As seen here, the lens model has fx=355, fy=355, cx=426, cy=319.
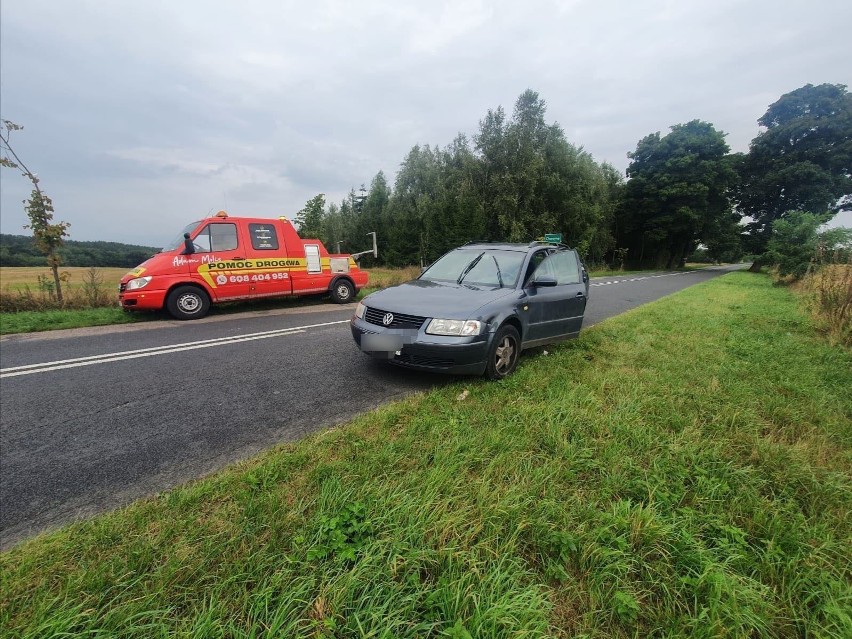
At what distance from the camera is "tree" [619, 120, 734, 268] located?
35.1 meters

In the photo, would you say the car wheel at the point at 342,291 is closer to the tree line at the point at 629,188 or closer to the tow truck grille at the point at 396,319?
the tow truck grille at the point at 396,319

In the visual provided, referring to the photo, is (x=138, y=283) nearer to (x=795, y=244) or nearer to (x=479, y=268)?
(x=479, y=268)

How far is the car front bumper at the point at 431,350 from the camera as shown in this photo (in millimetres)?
3531

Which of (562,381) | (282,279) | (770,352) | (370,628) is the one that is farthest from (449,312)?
(282,279)

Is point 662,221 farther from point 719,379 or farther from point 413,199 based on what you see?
point 719,379

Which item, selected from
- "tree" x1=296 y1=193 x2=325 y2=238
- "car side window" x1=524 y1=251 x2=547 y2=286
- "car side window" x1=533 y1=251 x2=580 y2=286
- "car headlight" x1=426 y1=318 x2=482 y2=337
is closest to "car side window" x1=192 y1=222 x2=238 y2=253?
"car headlight" x1=426 y1=318 x2=482 y2=337

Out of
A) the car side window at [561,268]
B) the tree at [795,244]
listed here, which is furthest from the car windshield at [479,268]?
the tree at [795,244]

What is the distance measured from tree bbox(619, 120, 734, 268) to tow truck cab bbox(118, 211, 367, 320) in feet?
129

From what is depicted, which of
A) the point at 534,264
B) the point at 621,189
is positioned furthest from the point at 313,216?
the point at 534,264

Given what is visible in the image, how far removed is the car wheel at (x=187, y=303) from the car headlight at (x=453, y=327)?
6130 millimetres

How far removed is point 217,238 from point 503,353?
6.85 m

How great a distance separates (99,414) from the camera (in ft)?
10.2

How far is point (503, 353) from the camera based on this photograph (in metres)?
4.02

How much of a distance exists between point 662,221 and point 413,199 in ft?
84.3
